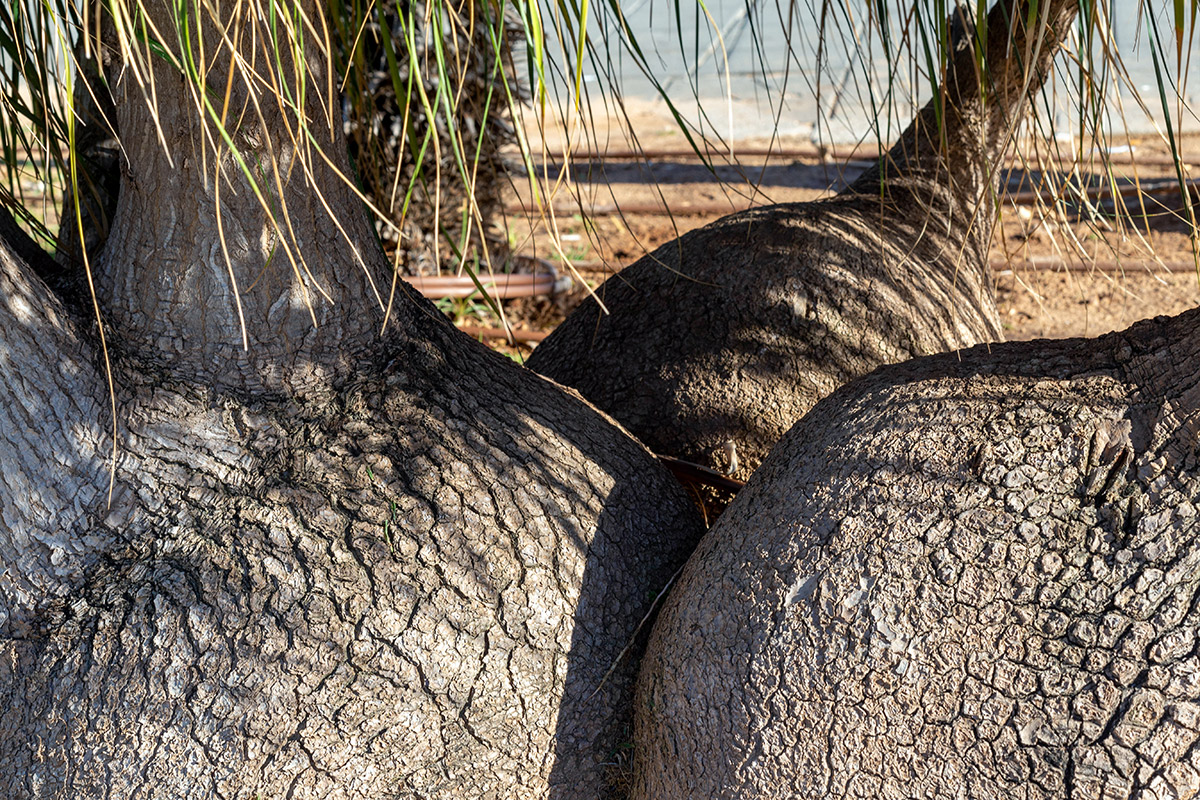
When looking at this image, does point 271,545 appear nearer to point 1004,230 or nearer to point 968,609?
point 968,609

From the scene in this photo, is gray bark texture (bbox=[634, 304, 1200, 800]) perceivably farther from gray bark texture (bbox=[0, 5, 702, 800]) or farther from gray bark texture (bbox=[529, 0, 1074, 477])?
gray bark texture (bbox=[529, 0, 1074, 477])

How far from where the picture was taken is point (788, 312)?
6.85 feet

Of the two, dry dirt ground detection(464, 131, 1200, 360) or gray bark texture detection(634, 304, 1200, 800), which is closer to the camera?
gray bark texture detection(634, 304, 1200, 800)

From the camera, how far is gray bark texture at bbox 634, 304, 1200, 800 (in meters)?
1.08

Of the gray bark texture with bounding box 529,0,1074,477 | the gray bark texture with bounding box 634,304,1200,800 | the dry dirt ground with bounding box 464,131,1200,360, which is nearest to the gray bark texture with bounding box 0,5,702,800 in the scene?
the gray bark texture with bounding box 634,304,1200,800

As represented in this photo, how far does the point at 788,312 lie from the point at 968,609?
1.02m

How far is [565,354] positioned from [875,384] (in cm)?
95

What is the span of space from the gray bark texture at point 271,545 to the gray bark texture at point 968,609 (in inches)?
7.3

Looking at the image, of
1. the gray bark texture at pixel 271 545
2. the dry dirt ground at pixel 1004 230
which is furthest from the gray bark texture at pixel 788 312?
the dry dirt ground at pixel 1004 230

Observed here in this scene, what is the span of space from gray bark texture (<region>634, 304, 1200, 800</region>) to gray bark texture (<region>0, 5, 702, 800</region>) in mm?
185

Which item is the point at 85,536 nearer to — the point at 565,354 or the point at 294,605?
the point at 294,605

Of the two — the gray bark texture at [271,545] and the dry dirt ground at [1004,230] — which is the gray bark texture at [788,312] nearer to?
the gray bark texture at [271,545]

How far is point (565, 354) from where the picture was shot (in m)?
2.29

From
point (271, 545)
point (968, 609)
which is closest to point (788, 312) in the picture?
point (968, 609)
